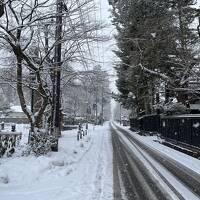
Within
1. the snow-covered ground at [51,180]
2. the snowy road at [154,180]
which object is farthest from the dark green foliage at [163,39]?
the snow-covered ground at [51,180]

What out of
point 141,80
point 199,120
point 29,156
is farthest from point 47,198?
point 141,80

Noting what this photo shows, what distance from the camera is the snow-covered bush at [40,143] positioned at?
15858 millimetres

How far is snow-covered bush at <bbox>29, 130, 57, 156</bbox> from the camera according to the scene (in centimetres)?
1586

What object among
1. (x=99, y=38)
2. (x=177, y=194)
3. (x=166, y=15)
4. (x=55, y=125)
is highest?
(x=166, y=15)

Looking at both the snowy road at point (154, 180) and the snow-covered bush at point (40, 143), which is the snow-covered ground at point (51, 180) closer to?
the snowy road at point (154, 180)

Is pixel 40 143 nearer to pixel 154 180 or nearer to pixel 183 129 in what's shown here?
pixel 154 180

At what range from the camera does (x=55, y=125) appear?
787 inches

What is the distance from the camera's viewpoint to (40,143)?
16125 millimetres

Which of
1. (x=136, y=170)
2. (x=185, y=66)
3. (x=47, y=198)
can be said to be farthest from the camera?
(x=185, y=66)

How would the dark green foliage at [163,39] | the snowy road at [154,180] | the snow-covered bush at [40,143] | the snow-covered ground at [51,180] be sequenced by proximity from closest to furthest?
the snow-covered ground at [51,180], the snowy road at [154,180], the snow-covered bush at [40,143], the dark green foliage at [163,39]

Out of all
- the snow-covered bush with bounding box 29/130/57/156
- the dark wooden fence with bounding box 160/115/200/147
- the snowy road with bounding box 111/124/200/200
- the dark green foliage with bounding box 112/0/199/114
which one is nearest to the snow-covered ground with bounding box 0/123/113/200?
the snowy road with bounding box 111/124/200/200

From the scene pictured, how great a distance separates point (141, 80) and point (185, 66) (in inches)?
438

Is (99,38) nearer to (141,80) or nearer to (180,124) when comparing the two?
(180,124)

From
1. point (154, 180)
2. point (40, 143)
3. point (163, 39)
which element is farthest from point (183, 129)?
point (154, 180)
